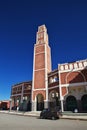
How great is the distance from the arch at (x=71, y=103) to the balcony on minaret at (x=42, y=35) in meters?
19.0

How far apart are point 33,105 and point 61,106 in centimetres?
884

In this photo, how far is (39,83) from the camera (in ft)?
131

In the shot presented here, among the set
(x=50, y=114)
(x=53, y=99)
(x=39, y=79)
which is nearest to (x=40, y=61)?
(x=39, y=79)

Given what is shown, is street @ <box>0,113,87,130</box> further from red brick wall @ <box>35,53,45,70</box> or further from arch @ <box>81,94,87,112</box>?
red brick wall @ <box>35,53,45,70</box>

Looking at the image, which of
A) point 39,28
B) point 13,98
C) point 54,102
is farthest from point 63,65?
point 13,98

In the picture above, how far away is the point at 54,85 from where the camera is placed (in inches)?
1437

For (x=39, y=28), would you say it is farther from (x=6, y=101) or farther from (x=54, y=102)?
(x=6, y=101)

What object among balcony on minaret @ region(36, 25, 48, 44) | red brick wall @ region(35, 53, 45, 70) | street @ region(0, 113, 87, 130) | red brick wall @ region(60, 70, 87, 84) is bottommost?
street @ region(0, 113, 87, 130)

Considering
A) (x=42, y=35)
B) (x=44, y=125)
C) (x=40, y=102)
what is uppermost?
(x=42, y=35)

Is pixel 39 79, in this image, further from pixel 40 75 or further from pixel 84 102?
pixel 84 102

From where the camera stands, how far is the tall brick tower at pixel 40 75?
3884cm

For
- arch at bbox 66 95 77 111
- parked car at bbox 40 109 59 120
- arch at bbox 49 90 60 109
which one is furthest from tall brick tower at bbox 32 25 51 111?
parked car at bbox 40 109 59 120

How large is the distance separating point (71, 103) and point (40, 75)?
11.6 metres

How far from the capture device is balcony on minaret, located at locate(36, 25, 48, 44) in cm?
4660
